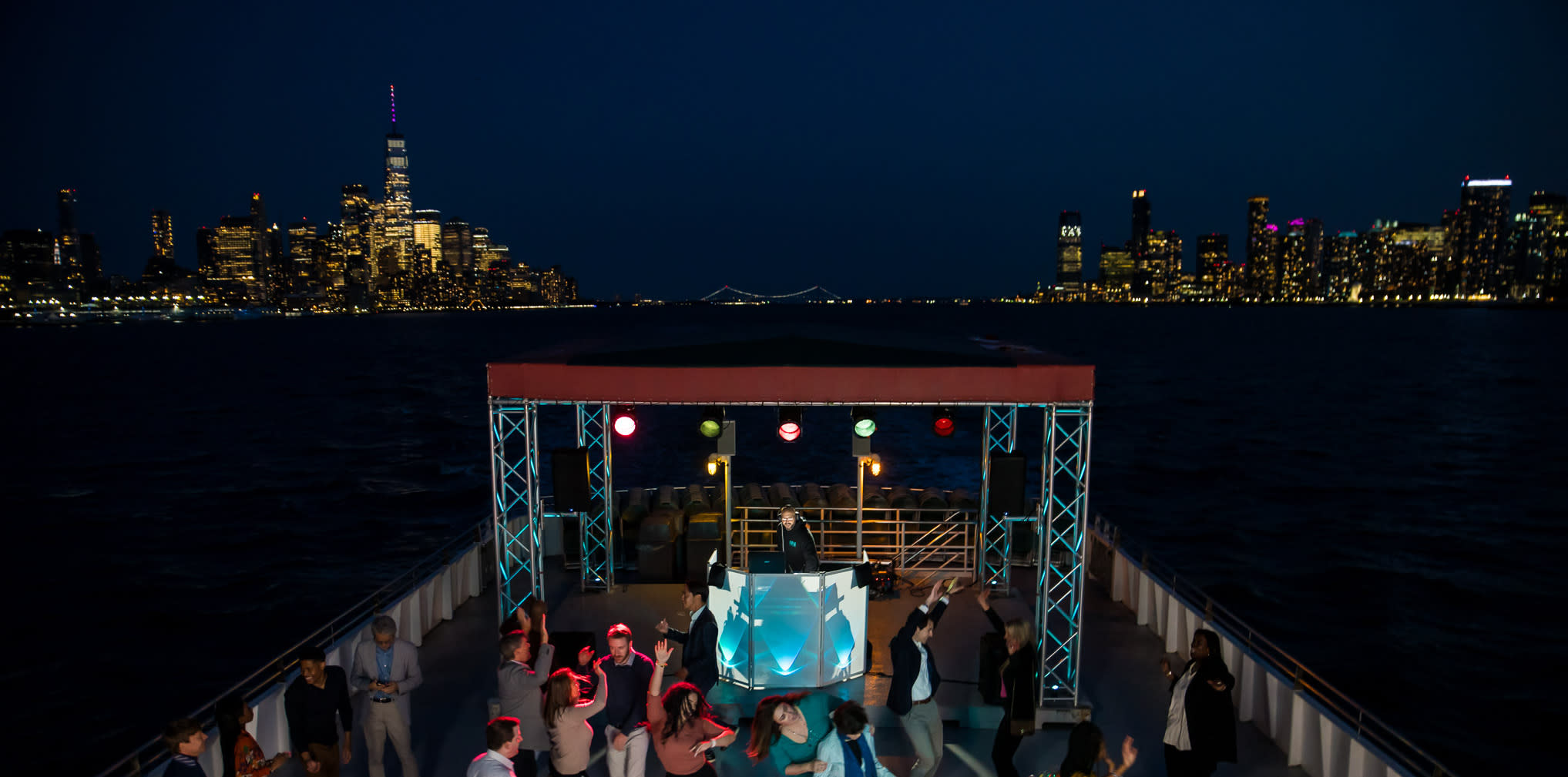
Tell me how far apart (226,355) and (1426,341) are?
175 meters

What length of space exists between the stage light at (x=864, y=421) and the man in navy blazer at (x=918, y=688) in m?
3.62

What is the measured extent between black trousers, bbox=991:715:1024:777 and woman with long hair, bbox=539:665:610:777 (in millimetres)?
3369

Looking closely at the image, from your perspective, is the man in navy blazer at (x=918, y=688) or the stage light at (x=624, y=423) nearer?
the man in navy blazer at (x=918, y=688)

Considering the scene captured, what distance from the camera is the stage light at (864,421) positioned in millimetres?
10344

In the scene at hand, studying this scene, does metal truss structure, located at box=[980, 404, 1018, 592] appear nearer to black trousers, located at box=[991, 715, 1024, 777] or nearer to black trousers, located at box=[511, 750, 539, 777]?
black trousers, located at box=[991, 715, 1024, 777]

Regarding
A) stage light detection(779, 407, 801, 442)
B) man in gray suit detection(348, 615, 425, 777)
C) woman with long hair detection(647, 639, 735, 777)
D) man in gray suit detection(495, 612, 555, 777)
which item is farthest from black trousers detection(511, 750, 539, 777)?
stage light detection(779, 407, 801, 442)

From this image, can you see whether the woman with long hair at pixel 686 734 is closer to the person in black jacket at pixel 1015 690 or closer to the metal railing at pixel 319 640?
the person in black jacket at pixel 1015 690

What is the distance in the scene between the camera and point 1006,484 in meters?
8.83

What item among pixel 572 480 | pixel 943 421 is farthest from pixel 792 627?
pixel 943 421

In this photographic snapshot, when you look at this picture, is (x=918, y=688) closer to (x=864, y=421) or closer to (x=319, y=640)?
(x=864, y=421)

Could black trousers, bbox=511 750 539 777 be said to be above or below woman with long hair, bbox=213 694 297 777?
below

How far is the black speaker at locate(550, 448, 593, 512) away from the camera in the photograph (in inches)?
385

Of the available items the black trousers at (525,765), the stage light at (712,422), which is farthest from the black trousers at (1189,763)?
the stage light at (712,422)

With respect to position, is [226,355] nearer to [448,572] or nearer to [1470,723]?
[448,572]
